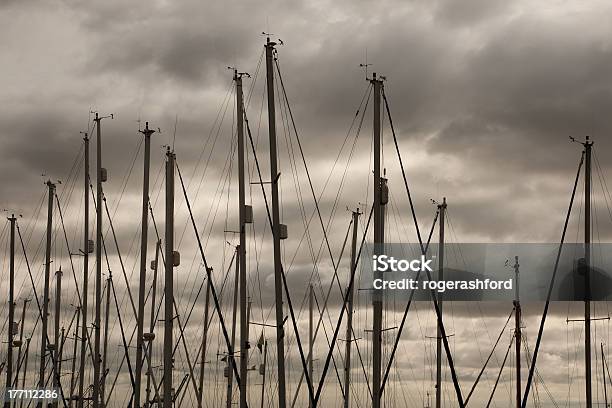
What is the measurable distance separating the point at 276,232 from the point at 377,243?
383cm

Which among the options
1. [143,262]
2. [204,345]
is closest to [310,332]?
[204,345]

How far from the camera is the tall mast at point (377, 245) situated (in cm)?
4016

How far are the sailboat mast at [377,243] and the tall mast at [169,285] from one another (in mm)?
8007

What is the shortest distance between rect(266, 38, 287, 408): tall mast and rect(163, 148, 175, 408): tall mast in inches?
198

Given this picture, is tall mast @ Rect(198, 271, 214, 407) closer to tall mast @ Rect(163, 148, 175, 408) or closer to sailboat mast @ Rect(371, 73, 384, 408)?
tall mast @ Rect(163, 148, 175, 408)

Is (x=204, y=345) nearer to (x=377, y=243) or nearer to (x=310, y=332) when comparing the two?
(x=310, y=332)

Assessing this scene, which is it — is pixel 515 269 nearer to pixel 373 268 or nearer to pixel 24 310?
pixel 373 268

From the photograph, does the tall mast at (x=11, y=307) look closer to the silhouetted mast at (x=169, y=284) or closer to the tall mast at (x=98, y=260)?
the tall mast at (x=98, y=260)

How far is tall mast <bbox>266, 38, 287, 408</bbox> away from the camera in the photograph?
130 ft

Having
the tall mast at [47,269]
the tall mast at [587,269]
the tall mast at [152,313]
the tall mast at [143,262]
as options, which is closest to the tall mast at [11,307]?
the tall mast at [47,269]

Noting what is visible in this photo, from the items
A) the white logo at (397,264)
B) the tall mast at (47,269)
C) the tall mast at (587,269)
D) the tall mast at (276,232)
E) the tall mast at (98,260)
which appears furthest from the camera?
the tall mast at (47,269)

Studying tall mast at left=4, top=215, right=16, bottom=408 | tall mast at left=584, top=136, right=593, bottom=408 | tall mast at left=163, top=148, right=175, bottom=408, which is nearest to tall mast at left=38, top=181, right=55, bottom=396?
tall mast at left=4, top=215, right=16, bottom=408

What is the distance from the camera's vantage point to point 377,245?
41406 millimetres

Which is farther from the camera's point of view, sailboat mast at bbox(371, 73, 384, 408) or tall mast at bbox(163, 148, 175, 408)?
tall mast at bbox(163, 148, 175, 408)
